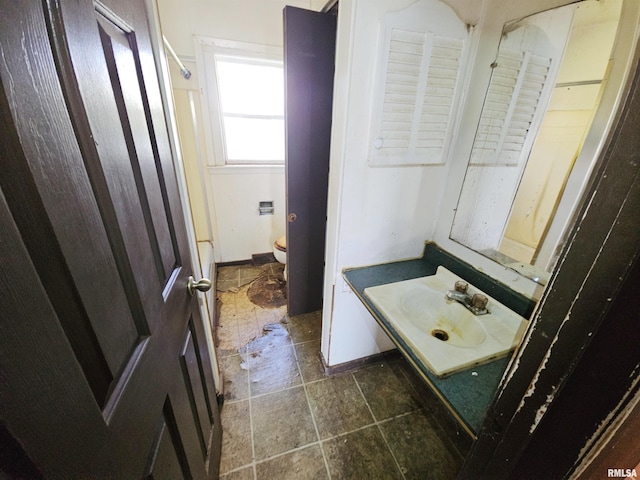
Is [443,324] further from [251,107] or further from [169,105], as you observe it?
[251,107]

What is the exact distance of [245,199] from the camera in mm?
2604

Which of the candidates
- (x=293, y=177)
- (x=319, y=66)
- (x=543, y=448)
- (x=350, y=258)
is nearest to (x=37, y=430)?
(x=543, y=448)

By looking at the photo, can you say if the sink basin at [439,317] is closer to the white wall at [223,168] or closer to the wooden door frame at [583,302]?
the wooden door frame at [583,302]

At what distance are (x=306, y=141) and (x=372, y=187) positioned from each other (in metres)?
0.64

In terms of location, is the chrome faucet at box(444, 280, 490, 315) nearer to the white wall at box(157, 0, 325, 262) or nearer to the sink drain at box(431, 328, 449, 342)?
the sink drain at box(431, 328, 449, 342)

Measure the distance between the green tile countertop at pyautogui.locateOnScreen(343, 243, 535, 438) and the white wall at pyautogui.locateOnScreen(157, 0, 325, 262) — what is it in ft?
5.36

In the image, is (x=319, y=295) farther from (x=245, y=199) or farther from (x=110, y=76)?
(x=110, y=76)

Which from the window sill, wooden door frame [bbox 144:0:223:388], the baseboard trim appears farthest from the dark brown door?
the window sill

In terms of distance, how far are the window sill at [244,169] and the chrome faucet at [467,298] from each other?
198 centimetres

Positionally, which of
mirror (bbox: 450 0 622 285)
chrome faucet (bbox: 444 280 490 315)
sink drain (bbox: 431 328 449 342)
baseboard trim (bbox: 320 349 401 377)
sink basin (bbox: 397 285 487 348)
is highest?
mirror (bbox: 450 0 622 285)

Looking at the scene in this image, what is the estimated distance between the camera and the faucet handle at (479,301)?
1.05 m

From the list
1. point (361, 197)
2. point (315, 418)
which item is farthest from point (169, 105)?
point (315, 418)

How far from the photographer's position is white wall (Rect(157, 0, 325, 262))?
6.38ft

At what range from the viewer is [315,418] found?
1.39m
